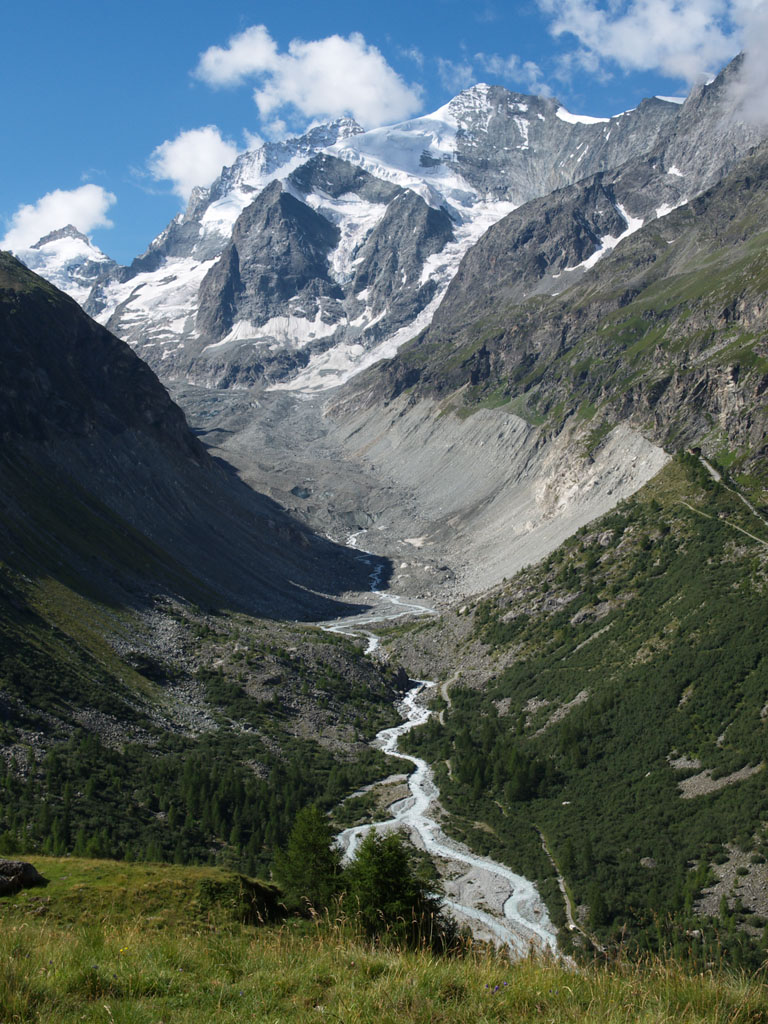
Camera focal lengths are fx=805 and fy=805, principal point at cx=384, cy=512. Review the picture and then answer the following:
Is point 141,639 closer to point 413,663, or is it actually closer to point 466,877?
point 413,663

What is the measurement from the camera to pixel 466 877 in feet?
188

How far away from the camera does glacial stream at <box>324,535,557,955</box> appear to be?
49.4 meters

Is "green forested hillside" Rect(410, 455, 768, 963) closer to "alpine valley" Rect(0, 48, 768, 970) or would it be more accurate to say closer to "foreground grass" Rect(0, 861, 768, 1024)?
"alpine valley" Rect(0, 48, 768, 970)

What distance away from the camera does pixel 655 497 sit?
108 meters

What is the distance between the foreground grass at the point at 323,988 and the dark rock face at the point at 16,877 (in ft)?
35.3

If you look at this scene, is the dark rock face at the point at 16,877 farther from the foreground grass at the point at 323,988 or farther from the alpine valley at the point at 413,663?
the alpine valley at the point at 413,663

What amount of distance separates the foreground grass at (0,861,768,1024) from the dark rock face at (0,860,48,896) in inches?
424

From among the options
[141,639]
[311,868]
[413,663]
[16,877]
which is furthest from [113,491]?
[16,877]

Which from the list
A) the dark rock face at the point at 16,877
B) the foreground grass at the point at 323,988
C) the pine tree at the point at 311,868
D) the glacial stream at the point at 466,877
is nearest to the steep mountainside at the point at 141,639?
the glacial stream at the point at 466,877

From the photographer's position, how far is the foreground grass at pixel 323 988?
9.88 metres

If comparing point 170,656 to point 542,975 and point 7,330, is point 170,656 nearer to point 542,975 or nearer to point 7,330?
point 7,330

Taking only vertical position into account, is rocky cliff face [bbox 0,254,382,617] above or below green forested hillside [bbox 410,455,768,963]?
above

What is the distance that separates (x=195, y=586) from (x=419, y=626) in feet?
114

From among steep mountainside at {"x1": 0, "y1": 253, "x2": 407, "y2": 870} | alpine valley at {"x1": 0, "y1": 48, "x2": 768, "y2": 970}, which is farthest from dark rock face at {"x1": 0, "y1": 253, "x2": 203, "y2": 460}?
alpine valley at {"x1": 0, "y1": 48, "x2": 768, "y2": 970}
